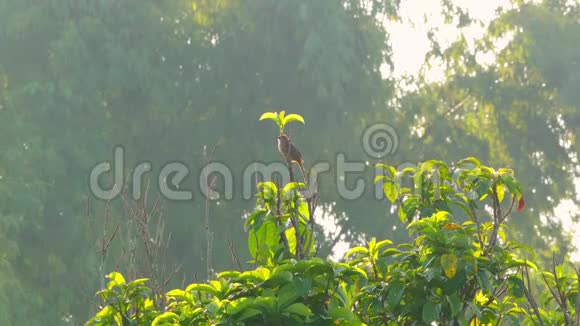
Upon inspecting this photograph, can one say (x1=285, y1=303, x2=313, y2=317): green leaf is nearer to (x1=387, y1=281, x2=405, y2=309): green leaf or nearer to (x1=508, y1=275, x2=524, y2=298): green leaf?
(x1=387, y1=281, x2=405, y2=309): green leaf

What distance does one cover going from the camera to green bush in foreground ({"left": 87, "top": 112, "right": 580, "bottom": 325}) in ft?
9.05

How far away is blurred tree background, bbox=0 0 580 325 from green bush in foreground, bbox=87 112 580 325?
1011cm

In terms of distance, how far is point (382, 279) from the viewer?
3.16 m

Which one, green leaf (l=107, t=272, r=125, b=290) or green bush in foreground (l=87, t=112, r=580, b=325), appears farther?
green leaf (l=107, t=272, r=125, b=290)

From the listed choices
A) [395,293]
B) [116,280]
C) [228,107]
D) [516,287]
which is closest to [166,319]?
[116,280]

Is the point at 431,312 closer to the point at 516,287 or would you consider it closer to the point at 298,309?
the point at 516,287

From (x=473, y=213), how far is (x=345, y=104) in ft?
44.5

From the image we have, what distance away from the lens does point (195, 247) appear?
52.4ft

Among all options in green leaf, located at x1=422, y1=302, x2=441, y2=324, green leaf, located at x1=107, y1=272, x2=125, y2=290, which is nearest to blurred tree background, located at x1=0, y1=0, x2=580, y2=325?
green leaf, located at x1=107, y1=272, x2=125, y2=290

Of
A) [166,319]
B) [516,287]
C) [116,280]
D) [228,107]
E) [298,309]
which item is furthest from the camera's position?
[228,107]

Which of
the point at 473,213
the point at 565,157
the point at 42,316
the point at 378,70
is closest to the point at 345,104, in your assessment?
the point at 378,70

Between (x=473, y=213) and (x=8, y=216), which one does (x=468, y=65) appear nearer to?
(x=8, y=216)

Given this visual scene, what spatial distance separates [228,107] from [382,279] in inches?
543

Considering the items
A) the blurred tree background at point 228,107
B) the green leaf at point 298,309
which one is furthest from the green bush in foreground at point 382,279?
the blurred tree background at point 228,107
